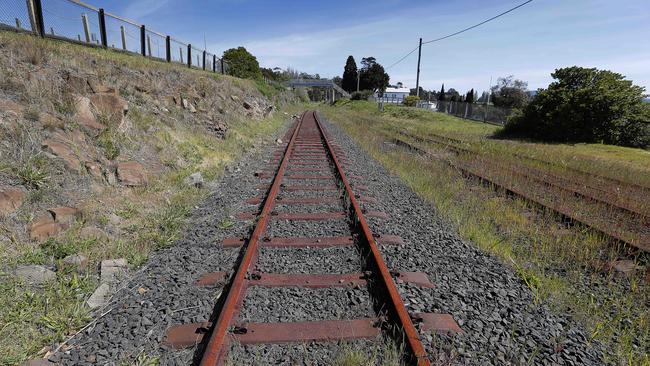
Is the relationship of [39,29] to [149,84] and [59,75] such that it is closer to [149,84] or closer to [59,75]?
[149,84]

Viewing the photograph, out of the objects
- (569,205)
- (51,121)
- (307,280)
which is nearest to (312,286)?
(307,280)

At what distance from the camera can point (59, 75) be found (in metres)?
6.79

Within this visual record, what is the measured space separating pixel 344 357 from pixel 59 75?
752 centimetres

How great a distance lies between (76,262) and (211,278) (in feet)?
4.58

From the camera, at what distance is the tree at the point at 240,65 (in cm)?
3364

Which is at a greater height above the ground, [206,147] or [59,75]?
[59,75]

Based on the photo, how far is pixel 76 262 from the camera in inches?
141

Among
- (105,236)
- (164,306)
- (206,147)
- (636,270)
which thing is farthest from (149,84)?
(636,270)

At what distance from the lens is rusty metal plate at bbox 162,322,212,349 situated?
2.58 meters

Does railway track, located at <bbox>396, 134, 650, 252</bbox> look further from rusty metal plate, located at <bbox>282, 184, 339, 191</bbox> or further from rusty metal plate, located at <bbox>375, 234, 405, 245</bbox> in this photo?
rusty metal plate, located at <bbox>282, 184, 339, 191</bbox>

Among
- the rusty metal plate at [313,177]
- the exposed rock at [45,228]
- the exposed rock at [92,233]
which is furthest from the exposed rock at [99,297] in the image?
the rusty metal plate at [313,177]

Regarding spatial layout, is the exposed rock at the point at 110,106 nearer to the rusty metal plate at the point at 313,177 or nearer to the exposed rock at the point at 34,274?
the rusty metal plate at the point at 313,177

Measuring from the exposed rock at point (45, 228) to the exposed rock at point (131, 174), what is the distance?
1739mm

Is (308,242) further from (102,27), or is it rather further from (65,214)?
(102,27)
